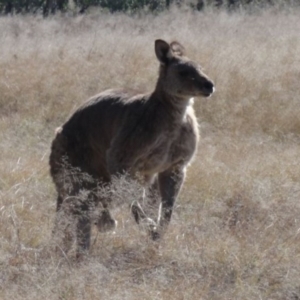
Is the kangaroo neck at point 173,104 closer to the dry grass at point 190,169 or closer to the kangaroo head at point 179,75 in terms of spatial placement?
the kangaroo head at point 179,75

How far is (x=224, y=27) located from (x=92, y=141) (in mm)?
9431

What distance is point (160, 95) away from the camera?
6.93 meters

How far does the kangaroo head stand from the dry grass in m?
0.98

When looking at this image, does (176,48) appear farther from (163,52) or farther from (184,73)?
(184,73)

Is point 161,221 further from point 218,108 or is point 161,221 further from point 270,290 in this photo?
point 218,108

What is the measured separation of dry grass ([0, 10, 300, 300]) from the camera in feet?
16.8

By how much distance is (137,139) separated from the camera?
659 centimetres

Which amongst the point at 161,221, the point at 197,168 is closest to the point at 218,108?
the point at 197,168

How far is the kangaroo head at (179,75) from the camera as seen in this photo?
675 cm

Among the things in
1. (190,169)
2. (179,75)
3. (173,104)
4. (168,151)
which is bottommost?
(190,169)

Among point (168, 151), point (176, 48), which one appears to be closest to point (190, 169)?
point (176, 48)

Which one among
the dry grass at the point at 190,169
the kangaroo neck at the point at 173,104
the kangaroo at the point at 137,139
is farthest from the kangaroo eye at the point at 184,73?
the dry grass at the point at 190,169

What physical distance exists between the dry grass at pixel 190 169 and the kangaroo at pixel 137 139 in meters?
0.28

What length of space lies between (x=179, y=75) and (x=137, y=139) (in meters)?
0.67
